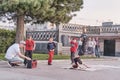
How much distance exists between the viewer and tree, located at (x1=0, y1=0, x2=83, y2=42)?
74.6 ft

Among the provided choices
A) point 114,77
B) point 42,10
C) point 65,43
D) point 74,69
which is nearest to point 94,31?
point 65,43

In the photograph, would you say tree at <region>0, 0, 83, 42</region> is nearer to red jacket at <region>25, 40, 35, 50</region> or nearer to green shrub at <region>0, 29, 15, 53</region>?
red jacket at <region>25, 40, 35, 50</region>

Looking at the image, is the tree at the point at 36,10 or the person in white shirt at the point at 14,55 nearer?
the person in white shirt at the point at 14,55

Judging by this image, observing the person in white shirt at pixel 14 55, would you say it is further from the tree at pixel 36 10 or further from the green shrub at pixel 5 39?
the green shrub at pixel 5 39

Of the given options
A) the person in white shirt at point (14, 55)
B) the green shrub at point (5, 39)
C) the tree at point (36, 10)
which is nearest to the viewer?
the person in white shirt at point (14, 55)

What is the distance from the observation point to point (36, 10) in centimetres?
2331

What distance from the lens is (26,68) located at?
19047 mm

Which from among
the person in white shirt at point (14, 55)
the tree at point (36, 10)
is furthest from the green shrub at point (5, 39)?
the person in white shirt at point (14, 55)

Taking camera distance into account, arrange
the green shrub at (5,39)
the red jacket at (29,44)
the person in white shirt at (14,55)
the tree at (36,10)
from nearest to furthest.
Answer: the person in white shirt at (14,55) → the red jacket at (29,44) → the tree at (36,10) → the green shrub at (5,39)

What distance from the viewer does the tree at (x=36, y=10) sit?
22750mm

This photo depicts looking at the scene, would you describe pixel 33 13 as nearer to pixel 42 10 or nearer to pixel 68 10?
pixel 42 10

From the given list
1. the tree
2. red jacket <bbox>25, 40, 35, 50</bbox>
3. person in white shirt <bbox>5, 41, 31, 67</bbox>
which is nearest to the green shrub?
the tree

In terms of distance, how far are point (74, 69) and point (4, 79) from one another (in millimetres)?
5708

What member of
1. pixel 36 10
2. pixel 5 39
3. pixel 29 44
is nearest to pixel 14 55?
pixel 29 44
